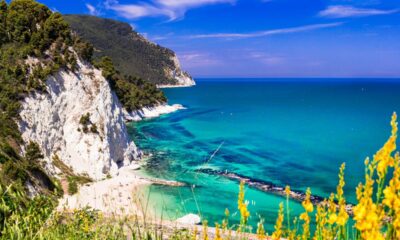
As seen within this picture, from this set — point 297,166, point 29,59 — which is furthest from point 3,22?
point 297,166

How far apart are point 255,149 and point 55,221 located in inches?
1905

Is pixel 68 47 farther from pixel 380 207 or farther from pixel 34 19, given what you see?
pixel 380 207

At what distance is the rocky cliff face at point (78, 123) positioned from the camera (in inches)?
1303

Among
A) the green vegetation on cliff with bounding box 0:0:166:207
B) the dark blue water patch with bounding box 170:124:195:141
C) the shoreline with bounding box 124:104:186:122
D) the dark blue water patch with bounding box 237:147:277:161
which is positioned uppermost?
the green vegetation on cliff with bounding box 0:0:166:207

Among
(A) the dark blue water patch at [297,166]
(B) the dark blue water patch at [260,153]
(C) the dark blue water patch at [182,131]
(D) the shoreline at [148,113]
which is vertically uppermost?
(D) the shoreline at [148,113]

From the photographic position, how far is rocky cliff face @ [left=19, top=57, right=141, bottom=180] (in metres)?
33.1

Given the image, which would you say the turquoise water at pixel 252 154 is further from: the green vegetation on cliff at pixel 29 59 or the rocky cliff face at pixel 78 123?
the green vegetation on cliff at pixel 29 59

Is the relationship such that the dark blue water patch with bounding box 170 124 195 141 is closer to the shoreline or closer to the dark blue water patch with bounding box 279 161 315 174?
the shoreline

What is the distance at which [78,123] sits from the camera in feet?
121

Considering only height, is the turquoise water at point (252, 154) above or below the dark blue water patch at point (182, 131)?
below

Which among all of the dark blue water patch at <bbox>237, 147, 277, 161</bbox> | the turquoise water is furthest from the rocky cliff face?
the dark blue water patch at <bbox>237, 147, 277, 161</bbox>

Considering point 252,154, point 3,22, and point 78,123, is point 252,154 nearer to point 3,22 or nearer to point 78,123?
point 78,123

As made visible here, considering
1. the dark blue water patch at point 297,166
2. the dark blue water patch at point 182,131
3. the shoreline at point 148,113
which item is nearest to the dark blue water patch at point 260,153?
the dark blue water patch at point 297,166

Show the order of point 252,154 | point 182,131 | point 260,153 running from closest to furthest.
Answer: point 252,154, point 260,153, point 182,131
